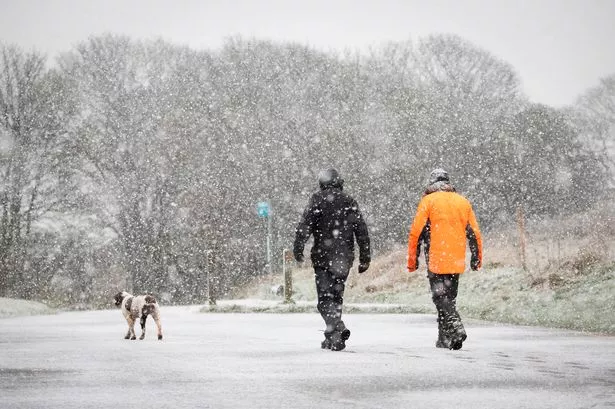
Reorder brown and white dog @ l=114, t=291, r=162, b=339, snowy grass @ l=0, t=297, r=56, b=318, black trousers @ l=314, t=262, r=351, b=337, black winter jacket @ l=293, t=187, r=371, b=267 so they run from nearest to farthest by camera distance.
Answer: black trousers @ l=314, t=262, r=351, b=337 → black winter jacket @ l=293, t=187, r=371, b=267 → brown and white dog @ l=114, t=291, r=162, b=339 → snowy grass @ l=0, t=297, r=56, b=318

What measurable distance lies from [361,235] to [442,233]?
93 centimetres

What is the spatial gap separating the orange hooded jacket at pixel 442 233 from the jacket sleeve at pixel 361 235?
0.52 metres

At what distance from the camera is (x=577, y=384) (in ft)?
24.8

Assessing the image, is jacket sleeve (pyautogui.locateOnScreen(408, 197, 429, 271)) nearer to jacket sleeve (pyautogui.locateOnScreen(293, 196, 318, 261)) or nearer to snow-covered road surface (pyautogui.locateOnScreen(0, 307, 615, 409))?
snow-covered road surface (pyautogui.locateOnScreen(0, 307, 615, 409))

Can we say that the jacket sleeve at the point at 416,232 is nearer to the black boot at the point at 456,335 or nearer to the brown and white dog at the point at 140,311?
the black boot at the point at 456,335

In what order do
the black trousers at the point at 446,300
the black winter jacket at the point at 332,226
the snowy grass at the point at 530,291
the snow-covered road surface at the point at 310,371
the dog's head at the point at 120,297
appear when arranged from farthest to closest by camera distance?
1. the snowy grass at the point at 530,291
2. the dog's head at the point at 120,297
3. the black winter jacket at the point at 332,226
4. the black trousers at the point at 446,300
5. the snow-covered road surface at the point at 310,371

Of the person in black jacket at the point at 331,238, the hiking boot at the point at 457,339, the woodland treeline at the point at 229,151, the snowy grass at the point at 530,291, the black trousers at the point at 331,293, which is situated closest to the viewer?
the hiking boot at the point at 457,339

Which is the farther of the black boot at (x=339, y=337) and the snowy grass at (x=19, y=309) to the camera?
the snowy grass at (x=19, y=309)

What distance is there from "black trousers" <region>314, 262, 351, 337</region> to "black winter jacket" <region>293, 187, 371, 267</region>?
0.30 feet

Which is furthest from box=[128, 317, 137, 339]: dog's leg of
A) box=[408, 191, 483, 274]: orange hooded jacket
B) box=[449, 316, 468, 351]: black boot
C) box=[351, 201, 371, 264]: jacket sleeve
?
box=[449, 316, 468, 351]: black boot

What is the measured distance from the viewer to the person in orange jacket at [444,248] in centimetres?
1084

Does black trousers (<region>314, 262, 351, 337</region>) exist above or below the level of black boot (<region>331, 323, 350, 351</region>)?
above

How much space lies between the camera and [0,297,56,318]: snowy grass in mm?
26734

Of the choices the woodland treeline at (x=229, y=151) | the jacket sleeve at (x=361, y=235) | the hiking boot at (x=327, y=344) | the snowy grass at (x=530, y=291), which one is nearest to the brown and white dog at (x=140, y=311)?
the hiking boot at (x=327, y=344)
